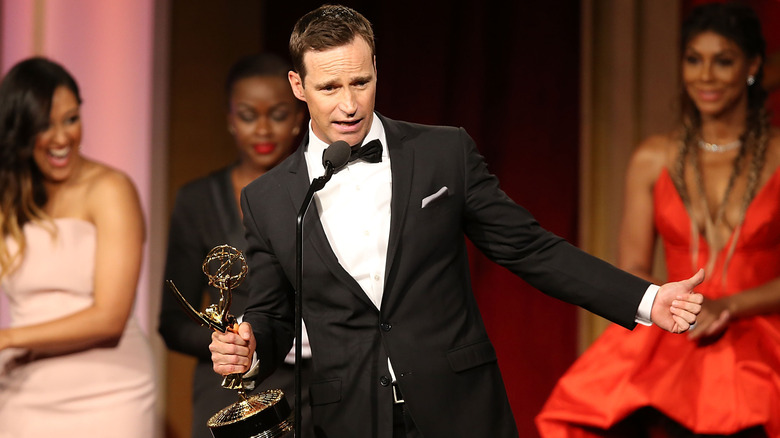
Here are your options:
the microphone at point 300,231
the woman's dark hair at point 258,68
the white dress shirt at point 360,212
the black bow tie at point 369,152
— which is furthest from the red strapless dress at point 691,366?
the woman's dark hair at point 258,68

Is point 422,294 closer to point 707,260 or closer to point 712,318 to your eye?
point 712,318

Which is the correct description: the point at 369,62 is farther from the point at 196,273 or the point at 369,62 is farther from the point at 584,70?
the point at 584,70

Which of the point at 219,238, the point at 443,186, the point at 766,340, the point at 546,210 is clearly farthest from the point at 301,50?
the point at 546,210

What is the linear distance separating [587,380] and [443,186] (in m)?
1.11

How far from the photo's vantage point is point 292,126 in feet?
11.3

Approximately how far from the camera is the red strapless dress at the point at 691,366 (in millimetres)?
2588

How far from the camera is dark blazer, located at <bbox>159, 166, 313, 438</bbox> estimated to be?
10.3 feet

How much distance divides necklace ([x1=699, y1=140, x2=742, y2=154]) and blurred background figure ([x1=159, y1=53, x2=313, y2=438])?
4.73ft

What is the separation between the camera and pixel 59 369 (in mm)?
3328

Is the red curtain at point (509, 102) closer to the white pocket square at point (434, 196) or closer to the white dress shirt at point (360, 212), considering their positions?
the white dress shirt at point (360, 212)

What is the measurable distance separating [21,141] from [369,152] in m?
1.94

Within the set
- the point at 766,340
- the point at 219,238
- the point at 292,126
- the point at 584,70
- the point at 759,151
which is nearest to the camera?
the point at 766,340

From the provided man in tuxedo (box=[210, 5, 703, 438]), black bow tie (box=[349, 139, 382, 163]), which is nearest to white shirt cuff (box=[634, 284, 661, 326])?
man in tuxedo (box=[210, 5, 703, 438])

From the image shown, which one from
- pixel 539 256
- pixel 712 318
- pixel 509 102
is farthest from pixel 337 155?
pixel 509 102
